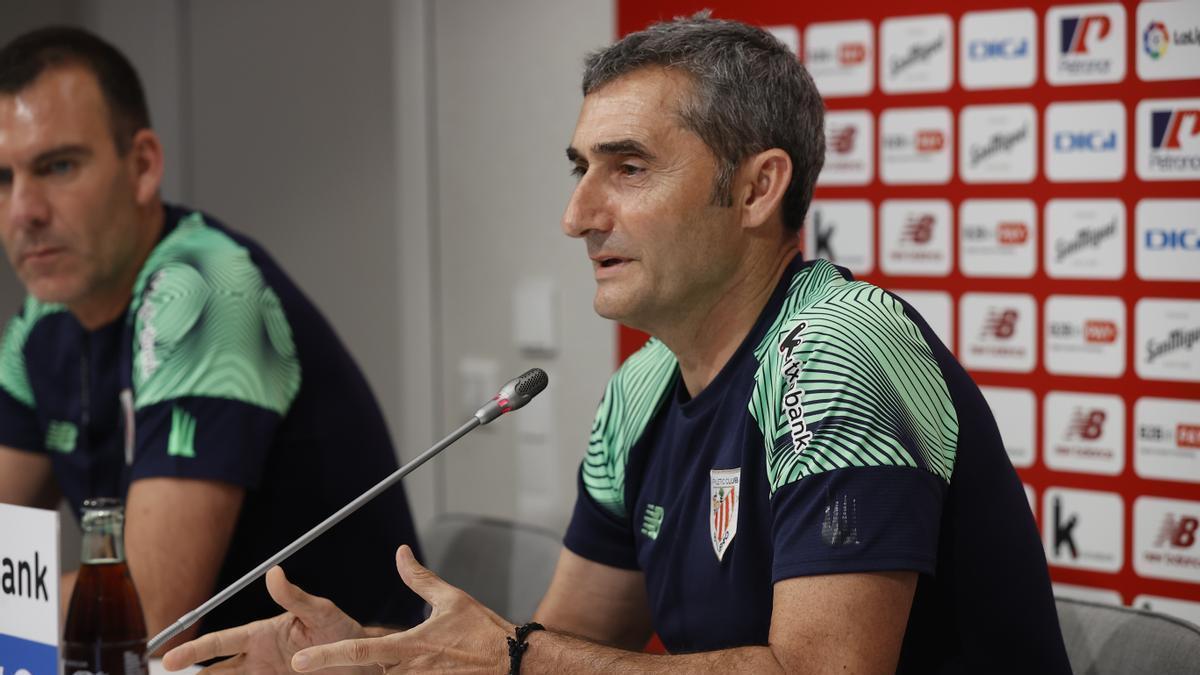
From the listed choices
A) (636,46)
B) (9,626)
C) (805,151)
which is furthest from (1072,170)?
(9,626)

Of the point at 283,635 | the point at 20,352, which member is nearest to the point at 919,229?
the point at 283,635

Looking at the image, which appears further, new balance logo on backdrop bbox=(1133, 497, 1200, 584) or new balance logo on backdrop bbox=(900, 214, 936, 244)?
new balance logo on backdrop bbox=(900, 214, 936, 244)

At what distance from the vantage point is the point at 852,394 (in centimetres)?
131

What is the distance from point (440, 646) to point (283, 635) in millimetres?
263

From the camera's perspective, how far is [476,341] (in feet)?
10.6

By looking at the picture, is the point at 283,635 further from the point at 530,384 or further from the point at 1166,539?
the point at 1166,539

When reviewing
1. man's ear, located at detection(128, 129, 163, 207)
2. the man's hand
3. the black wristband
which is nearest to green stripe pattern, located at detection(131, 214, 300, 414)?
man's ear, located at detection(128, 129, 163, 207)

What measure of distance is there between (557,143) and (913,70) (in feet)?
2.86

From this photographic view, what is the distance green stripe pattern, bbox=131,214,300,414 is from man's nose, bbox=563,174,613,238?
2.07ft

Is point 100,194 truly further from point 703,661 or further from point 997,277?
point 997,277

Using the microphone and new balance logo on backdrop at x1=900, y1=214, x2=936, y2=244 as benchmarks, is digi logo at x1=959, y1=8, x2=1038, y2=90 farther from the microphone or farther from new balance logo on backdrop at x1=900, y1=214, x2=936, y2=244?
the microphone

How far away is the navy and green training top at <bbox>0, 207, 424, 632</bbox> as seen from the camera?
190 centimetres

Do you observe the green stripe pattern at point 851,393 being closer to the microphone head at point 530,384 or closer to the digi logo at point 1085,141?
the microphone head at point 530,384

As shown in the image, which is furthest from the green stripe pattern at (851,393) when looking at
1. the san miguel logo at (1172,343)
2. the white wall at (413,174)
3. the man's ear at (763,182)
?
the white wall at (413,174)
